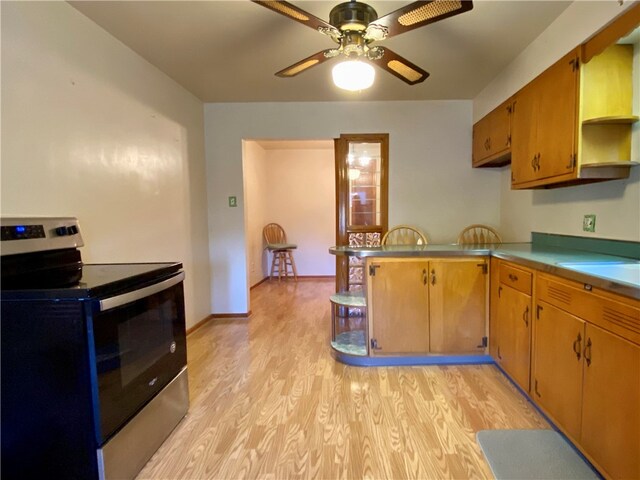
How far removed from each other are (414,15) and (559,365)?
184 centimetres

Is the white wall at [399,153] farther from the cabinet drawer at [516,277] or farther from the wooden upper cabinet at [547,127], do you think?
the cabinet drawer at [516,277]

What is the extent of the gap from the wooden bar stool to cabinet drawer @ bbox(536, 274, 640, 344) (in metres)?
4.50

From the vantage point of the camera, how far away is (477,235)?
3594 mm

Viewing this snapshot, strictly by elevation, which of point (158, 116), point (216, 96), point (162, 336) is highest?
point (216, 96)

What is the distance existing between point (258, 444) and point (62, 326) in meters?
1.09

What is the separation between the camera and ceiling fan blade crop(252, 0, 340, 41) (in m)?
1.47

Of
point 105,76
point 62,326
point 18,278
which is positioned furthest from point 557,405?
point 105,76

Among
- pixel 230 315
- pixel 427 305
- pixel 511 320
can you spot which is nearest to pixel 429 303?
pixel 427 305

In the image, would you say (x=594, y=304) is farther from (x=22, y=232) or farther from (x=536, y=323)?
(x=22, y=232)

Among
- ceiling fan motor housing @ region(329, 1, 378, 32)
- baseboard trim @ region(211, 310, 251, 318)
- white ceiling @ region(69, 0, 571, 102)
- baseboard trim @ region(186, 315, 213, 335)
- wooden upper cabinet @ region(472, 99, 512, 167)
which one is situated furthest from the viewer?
baseboard trim @ region(211, 310, 251, 318)

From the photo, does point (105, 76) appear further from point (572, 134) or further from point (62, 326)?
point (572, 134)

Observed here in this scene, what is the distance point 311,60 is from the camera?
1941 mm

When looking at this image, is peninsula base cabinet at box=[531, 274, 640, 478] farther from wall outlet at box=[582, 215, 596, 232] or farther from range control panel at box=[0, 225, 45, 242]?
range control panel at box=[0, 225, 45, 242]

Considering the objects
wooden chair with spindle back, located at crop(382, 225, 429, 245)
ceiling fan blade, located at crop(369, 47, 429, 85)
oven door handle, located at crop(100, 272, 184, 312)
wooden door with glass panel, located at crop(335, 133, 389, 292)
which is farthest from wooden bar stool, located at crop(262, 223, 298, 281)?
oven door handle, located at crop(100, 272, 184, 312)
